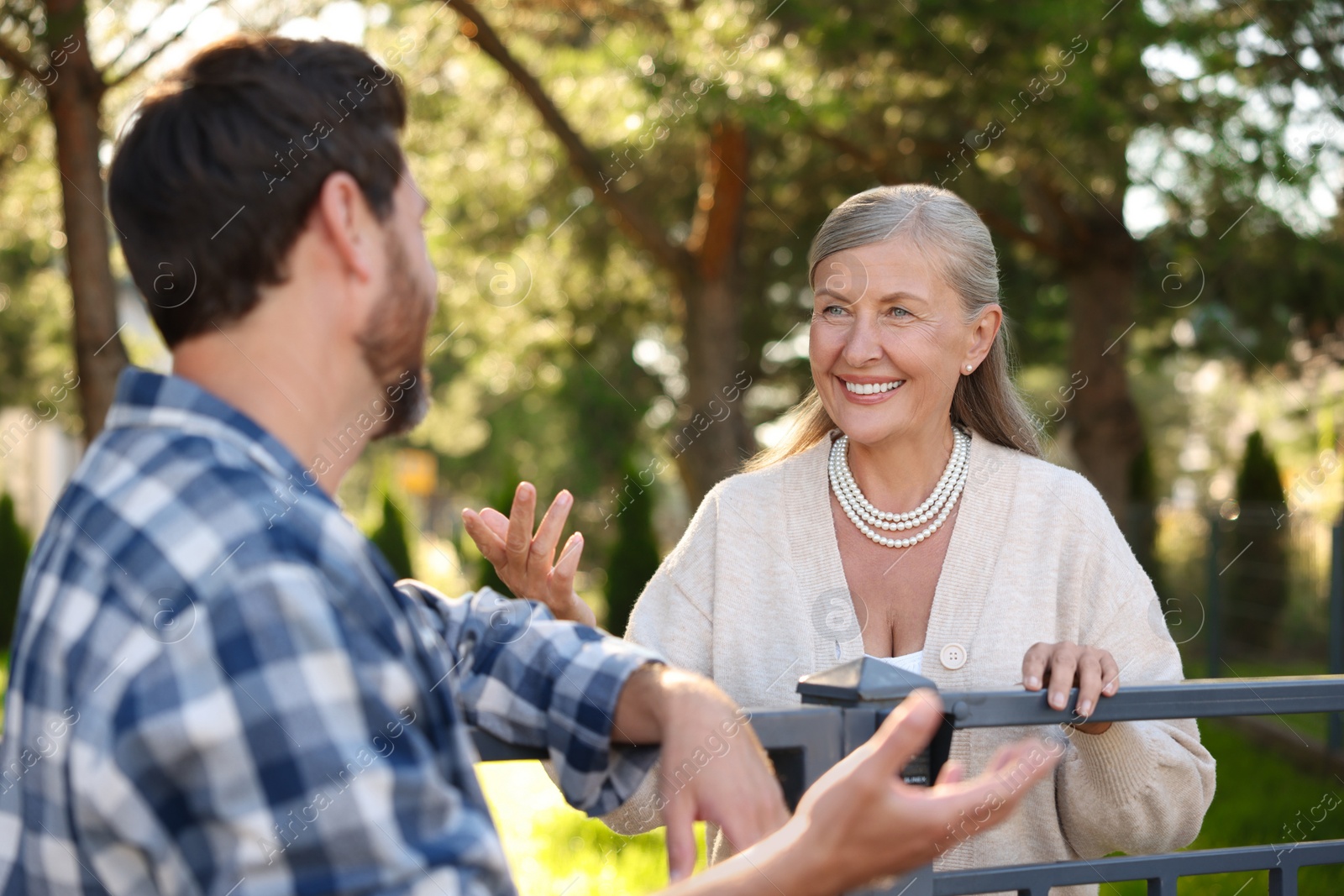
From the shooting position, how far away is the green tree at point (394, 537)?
15.4 m

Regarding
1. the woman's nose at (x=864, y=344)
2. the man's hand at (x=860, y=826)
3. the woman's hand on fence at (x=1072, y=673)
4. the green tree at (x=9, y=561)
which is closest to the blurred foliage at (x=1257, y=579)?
the woman's nose at (x=864, y=344)

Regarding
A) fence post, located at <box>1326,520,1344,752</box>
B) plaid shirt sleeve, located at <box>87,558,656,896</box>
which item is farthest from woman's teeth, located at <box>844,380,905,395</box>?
fence post, located at <box>1326,520,1344,752</box>

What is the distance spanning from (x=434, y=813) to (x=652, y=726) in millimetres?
391

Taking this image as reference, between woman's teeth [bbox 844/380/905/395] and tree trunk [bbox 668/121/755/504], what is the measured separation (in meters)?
7.69

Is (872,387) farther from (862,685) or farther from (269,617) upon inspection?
(269,617)

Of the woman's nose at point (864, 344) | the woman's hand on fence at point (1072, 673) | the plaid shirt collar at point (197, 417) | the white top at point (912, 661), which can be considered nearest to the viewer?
the plaid shirt collar at point (197, 417)


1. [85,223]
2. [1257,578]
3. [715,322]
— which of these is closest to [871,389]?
[85,223]

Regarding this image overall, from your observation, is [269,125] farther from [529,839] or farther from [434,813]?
[529,839]

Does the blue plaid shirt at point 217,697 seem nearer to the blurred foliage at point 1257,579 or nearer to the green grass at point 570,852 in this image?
the green grass at point 570,852

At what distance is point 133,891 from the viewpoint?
37.4 inches

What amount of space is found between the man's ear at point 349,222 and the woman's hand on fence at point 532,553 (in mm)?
694

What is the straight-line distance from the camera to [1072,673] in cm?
162

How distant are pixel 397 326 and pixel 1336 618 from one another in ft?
26.0

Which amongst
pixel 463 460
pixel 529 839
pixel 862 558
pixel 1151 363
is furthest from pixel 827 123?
pixel 463 460
